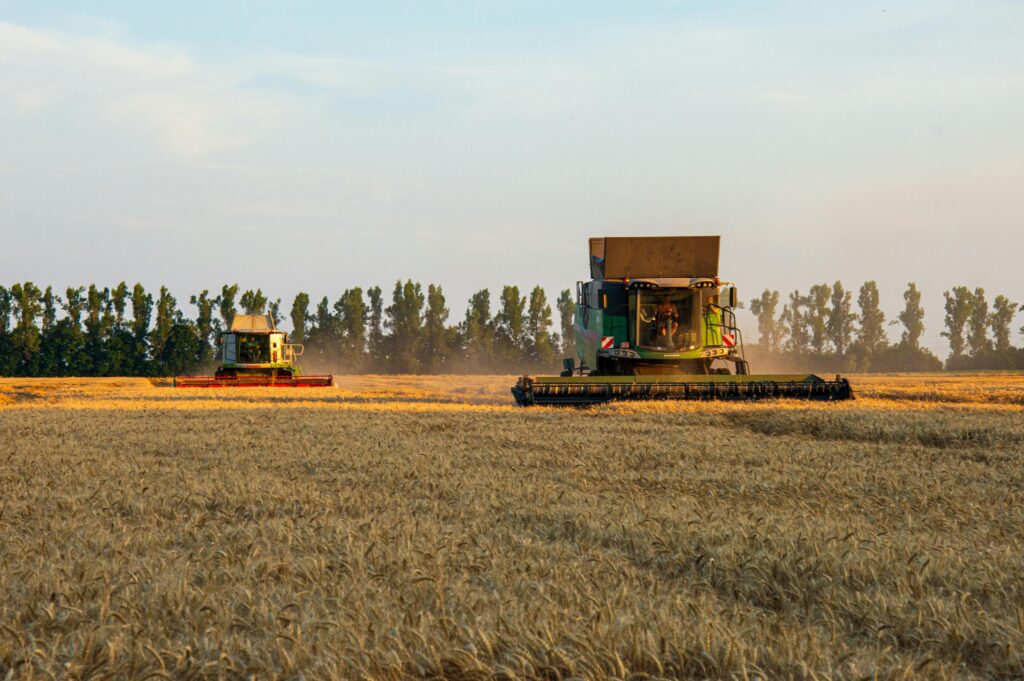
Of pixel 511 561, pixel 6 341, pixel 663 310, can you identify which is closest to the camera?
pixel 511 561

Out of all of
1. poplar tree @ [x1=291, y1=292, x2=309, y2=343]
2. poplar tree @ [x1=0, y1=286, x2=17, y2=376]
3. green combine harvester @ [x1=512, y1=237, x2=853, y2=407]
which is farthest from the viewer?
poplar tree @ [x1=291, y1=292, x2=309, y2=343]

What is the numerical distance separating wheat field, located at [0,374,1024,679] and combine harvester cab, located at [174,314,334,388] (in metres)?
24.3

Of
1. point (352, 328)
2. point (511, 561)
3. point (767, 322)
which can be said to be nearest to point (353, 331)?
point (352, 328)

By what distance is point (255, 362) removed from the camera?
3622 centimetres

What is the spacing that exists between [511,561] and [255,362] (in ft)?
107

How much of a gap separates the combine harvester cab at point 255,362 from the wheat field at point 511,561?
24.3 m

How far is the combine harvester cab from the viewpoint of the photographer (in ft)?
116

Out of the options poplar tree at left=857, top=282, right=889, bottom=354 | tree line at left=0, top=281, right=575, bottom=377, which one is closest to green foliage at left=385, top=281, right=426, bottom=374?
tree line at left=0, top=281, right=575, bottom=377

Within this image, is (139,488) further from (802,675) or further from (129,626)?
(802,675)

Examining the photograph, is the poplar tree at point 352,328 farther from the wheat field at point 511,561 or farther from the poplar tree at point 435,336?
the wheat field at point 511,561

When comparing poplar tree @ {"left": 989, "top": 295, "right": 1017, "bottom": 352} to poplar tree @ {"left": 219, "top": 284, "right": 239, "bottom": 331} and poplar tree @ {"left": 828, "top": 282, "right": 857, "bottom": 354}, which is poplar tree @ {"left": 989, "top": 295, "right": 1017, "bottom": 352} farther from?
poplar tree @ {"left": 219, "top": 284, "right": 239, "bottom": 331}

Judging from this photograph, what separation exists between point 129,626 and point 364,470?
224 inches

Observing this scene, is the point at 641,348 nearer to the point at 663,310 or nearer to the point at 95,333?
the point at 663,310

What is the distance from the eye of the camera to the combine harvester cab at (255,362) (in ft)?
116
